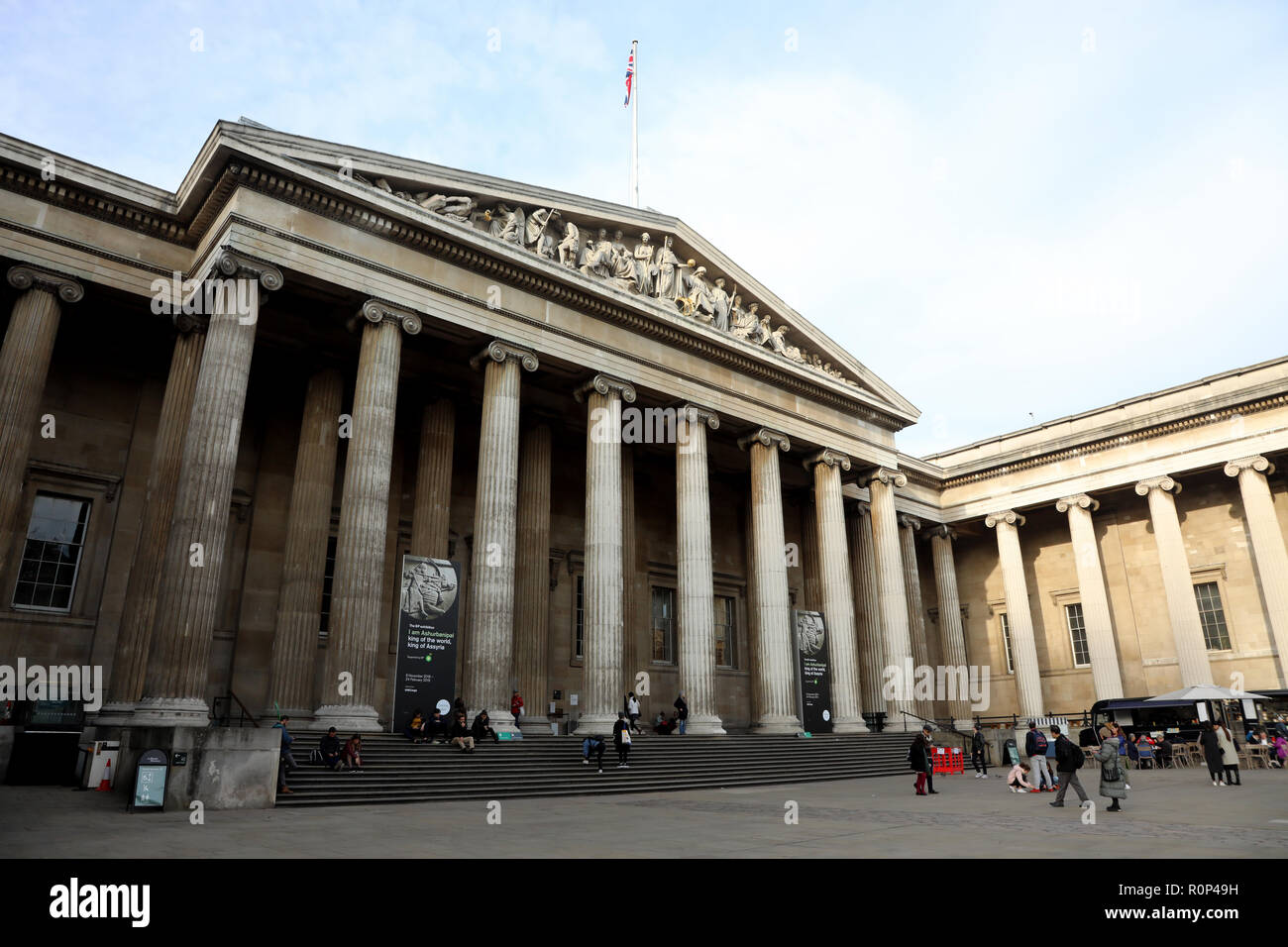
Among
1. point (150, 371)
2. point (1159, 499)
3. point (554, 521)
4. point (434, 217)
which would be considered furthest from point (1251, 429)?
point (150, 371)

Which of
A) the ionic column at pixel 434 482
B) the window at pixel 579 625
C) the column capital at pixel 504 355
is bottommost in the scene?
the window at pixel 579 625

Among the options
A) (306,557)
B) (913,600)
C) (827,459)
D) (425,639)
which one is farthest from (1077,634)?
(306,557)

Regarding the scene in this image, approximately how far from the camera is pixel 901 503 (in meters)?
36.2

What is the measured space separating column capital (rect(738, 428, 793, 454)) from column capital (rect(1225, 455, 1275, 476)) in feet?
55.1

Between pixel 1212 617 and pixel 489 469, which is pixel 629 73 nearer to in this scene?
pixel 489 469

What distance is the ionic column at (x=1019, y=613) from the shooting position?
34.4 meters

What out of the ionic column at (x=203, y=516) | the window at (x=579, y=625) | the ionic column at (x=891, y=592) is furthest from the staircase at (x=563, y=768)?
the window at (x=579, y=625)

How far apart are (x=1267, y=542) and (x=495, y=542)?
27.3 metres

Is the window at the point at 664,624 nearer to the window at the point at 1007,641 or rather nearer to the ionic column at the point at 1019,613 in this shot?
the ionic column at the point at 1019,613

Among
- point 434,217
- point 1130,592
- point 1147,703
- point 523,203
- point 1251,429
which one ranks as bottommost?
point 1147,703

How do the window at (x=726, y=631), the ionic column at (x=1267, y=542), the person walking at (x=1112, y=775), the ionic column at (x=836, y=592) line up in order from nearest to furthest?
the person walking at (x=1112, y=775), the ionic column at (x=836, y=592), the ionic column at (x=1267, y=542), the window at (x=726, y=631)

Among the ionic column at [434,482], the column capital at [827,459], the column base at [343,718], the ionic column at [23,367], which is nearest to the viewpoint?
the ionic column at [23,367]
